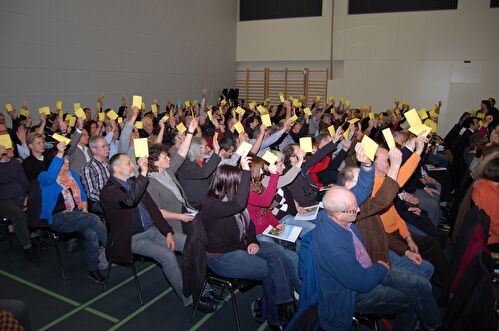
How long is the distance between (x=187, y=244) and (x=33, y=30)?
769 cm

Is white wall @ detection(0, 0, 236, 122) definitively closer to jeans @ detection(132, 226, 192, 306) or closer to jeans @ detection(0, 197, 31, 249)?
jeans @ detection(0, 197, 31, 249)

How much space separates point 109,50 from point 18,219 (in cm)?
726

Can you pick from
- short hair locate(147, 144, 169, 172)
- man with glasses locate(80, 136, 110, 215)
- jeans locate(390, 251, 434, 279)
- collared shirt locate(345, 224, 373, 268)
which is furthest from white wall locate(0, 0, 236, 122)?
jeans locate(390, 251, 434, 279)

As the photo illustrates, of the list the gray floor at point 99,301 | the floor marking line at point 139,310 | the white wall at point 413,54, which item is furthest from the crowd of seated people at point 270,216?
the white wall at point 413,54

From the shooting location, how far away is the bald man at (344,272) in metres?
2.18

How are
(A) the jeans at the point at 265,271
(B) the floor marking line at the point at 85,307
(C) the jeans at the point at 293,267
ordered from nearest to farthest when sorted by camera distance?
1. (A) the jeans at the point at 265,271
2. (B) the floor marking line at the point at 85,307
3. (C) the jeans at the point at 293,267

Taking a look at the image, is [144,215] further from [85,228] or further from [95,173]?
[95,173]

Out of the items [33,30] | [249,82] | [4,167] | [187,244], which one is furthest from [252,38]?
[187,244]

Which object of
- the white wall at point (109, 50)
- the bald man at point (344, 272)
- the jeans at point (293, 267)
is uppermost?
the white wall at point (109, 50)

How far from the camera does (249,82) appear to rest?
53.6 feet

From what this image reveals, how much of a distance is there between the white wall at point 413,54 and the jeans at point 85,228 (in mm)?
12826

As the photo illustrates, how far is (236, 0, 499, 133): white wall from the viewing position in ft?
41.1

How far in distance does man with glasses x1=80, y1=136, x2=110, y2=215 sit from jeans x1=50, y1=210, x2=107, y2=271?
28 centimetres

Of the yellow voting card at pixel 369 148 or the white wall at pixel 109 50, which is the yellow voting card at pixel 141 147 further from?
the white wall at pixel 109 50
